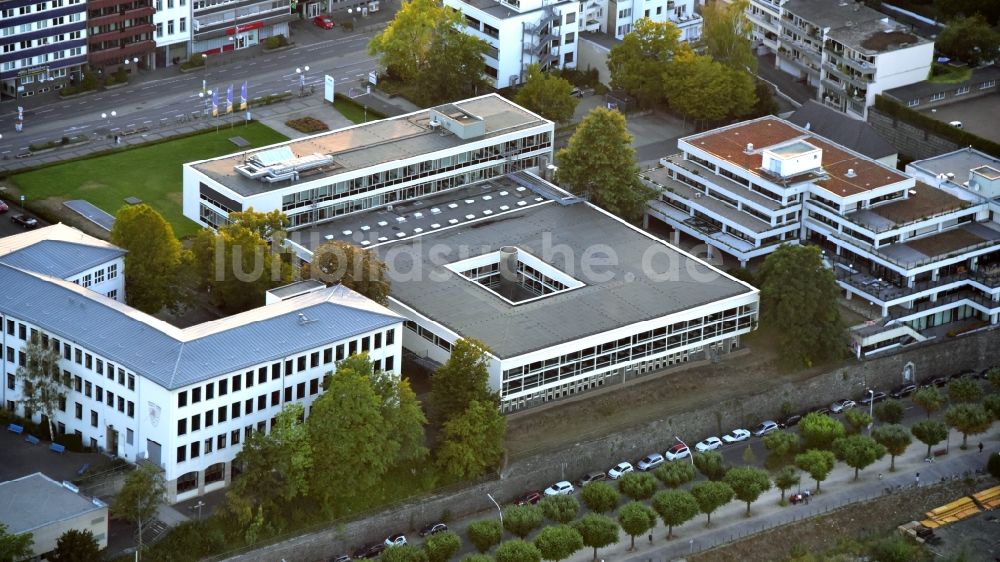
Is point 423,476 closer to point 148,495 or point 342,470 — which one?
point 342,470

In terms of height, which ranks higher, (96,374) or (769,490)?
(96,374)

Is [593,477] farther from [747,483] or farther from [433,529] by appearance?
[433,529]

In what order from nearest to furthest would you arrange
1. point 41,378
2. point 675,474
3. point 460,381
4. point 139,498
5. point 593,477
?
point 139,498
point 41,378
point 460,381
point 675,474
point 593,477

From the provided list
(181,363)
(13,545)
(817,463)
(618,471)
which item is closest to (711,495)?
(618,471)

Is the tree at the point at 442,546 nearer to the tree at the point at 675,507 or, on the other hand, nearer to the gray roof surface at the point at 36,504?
the tree at the point at 675,507

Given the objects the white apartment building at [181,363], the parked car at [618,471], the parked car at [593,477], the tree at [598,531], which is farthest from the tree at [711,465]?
the white apartment building at [181,363]

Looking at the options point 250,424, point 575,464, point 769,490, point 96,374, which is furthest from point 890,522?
point 96,374
